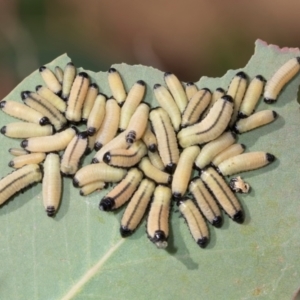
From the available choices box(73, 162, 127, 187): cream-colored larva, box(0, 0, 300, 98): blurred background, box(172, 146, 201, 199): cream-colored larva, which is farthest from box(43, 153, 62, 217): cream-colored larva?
box(0, 0, 300, 98): blurred background

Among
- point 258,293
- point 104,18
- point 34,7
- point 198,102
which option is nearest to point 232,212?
point 258,293

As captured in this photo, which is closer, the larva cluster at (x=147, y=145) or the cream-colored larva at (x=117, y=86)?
the larva cluster at (x=147, y=145)

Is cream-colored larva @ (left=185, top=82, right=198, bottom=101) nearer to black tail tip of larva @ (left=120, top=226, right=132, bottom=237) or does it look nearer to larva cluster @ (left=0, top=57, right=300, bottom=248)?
larva cluster @ (left=0, top=57, right=300, bottom=248)

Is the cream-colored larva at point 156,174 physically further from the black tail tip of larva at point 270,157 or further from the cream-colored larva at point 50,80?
the cream-colored larva at point 50,80

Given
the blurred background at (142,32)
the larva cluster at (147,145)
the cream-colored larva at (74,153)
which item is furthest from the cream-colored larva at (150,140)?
the blurred background at (142,32)

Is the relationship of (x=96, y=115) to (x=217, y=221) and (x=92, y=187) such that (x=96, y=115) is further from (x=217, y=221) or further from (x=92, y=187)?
(x=217, y=221)

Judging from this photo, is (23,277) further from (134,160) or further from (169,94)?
(169,94)

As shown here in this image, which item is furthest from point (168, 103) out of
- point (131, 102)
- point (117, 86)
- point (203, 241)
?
point (203, 241)
